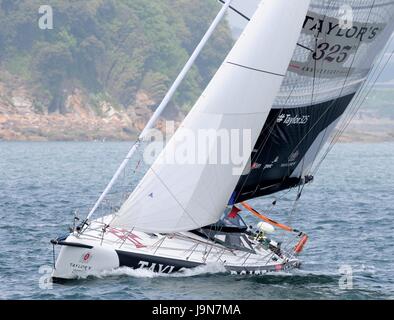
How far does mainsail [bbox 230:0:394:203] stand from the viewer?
22.7 m

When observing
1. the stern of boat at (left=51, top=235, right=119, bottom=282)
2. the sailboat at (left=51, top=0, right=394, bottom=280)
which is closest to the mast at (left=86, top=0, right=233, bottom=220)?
the sailboat at (left=51, top=0, right=394, bottom=280)

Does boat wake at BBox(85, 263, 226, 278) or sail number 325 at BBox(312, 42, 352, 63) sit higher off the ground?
sail number 325 at BBox(312, 42, 352, 63)

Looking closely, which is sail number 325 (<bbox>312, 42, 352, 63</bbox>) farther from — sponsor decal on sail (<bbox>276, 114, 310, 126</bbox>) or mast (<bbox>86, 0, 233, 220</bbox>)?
mast (<bbox>86, 0, 233, 220</bbox>)

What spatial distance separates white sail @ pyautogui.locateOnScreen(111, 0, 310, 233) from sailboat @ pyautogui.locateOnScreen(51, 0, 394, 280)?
2 cm

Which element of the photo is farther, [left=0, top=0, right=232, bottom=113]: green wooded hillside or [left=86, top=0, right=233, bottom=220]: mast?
[left=0, top=0, right=232, bottom=113]: green wooded hillside

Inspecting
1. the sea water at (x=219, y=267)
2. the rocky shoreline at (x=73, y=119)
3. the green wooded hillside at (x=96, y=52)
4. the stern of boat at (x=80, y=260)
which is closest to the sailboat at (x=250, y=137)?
the stern of boat at (x=80, y=260)

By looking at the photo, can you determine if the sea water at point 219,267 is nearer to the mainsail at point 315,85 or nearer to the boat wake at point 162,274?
the boat wake at point 162,274

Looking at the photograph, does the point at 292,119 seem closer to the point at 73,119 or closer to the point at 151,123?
the point at 151,123

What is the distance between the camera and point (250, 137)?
21688mm

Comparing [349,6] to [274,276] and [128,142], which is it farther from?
[128,142]

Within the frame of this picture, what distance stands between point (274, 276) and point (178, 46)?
133 metres
